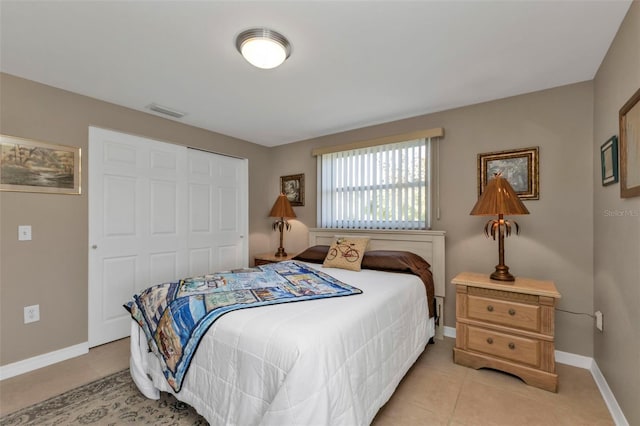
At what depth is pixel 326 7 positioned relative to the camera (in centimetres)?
158

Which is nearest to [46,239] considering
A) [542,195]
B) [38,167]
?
[38,167]

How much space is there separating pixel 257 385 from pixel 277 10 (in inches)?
75.4

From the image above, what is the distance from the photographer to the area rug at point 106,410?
1736 mm

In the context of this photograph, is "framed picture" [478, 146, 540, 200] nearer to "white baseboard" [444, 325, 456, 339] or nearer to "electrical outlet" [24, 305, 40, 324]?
"white baseboard" [444, 325, 456, 339]

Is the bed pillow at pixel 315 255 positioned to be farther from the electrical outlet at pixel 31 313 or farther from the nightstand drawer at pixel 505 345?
the electrical outlet at pixel 31 313

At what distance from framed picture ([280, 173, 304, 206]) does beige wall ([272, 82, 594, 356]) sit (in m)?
1.87

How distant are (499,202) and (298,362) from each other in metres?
1.99

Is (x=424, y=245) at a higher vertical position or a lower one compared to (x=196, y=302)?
higher

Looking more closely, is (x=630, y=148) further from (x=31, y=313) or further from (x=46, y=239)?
(x=31, y=313)

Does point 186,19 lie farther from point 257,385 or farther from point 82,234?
point 82,234

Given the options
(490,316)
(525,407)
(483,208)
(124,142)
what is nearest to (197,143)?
(124,142)

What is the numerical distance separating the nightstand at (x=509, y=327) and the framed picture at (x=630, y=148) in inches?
33.1

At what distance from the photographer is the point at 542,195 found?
2.54m

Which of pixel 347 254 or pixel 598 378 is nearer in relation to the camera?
pixel 598 378
